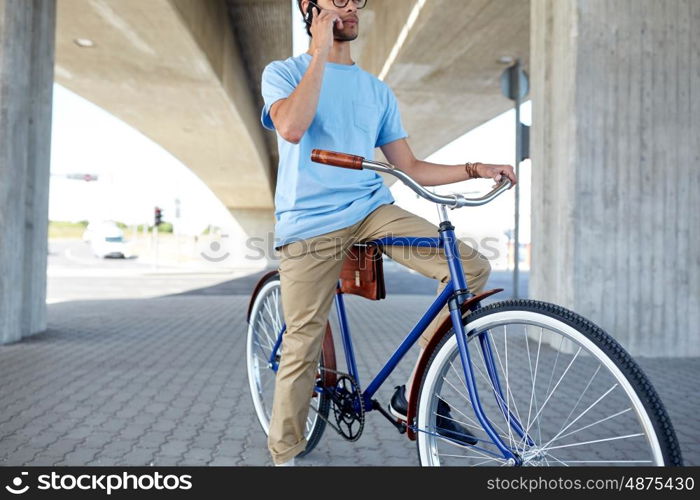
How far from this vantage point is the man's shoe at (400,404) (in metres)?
2.14

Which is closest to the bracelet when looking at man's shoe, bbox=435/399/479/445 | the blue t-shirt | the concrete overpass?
the blue t-shirt

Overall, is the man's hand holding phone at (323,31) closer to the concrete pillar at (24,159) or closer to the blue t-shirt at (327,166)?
the blue t-shirt at (327,166)

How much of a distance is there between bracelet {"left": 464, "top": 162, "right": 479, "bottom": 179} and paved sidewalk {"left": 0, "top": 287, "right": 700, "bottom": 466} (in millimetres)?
873

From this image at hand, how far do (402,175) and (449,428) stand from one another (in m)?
0.79

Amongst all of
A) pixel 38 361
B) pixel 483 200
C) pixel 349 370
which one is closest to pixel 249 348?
pixel 349 370

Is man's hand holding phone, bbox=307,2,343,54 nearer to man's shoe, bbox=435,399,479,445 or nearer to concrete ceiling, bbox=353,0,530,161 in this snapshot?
man's shoe, bbox=435,399,479,445

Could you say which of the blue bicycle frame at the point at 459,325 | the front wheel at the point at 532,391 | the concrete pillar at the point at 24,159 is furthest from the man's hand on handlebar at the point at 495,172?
the concrete pillar at the point at 24,159

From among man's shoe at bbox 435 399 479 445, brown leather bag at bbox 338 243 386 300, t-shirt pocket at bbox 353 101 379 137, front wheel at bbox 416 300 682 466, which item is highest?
t-shirt pocket at bbox 353 101 379 137

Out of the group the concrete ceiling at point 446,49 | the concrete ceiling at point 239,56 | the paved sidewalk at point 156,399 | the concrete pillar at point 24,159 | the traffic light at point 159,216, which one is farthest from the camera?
Answer: the traffic light at point 159,216

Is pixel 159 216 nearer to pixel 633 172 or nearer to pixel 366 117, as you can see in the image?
pixel 633 172

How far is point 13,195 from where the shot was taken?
237 inches

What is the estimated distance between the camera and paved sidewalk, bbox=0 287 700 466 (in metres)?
2.82

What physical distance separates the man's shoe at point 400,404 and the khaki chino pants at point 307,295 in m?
0.20

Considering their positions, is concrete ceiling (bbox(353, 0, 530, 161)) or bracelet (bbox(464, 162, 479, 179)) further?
concrete ceiling (bbox(353, 0, 530, 161))
